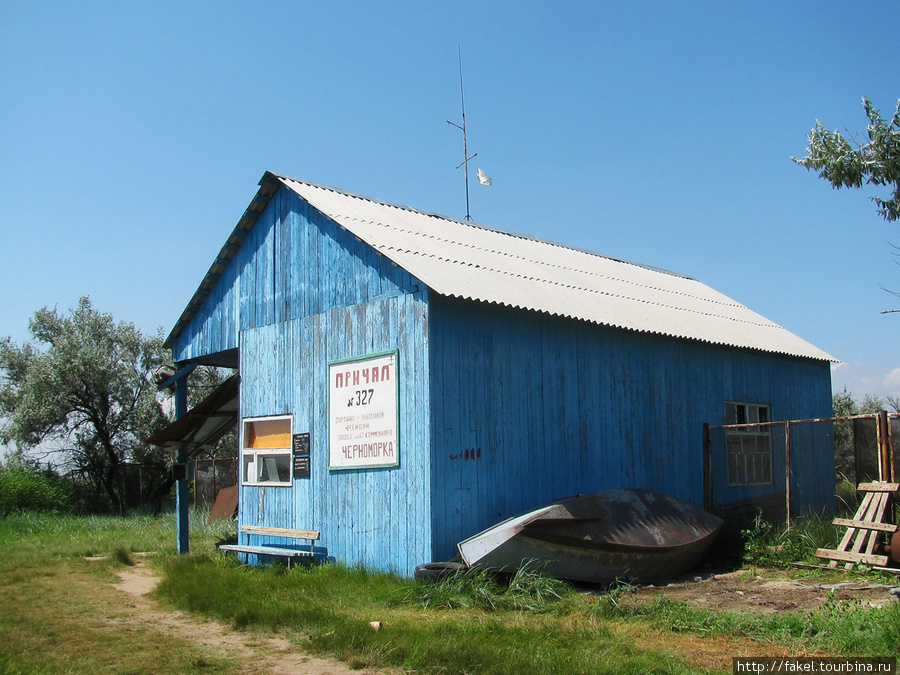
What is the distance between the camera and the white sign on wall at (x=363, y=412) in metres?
10.2

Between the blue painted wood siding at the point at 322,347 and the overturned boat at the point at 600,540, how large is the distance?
3.49 feet

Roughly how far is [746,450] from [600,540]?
633 cm

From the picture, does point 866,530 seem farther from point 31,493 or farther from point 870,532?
point 31,493

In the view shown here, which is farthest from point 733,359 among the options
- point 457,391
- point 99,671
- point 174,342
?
point 99,671

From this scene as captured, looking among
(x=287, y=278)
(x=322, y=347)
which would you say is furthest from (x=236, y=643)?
(x=287, y=278)

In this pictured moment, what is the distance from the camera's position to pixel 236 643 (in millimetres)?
7195

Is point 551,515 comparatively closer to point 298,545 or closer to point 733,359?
point 298,545

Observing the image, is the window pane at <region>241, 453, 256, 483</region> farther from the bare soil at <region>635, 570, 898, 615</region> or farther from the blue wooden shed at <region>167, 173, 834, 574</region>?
the bare soil at <region>635, 570, 898, 615</region>

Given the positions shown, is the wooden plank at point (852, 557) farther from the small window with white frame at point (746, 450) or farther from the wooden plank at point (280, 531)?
the wooden plank at point (280, 531)

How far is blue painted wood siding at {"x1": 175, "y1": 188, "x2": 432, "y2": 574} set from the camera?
9922 millimetres

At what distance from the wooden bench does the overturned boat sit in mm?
2973

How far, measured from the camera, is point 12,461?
78.0 feet

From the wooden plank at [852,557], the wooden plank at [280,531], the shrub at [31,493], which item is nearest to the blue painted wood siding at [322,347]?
the wooden plank at [280,531]

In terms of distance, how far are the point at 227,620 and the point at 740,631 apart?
4.97m
